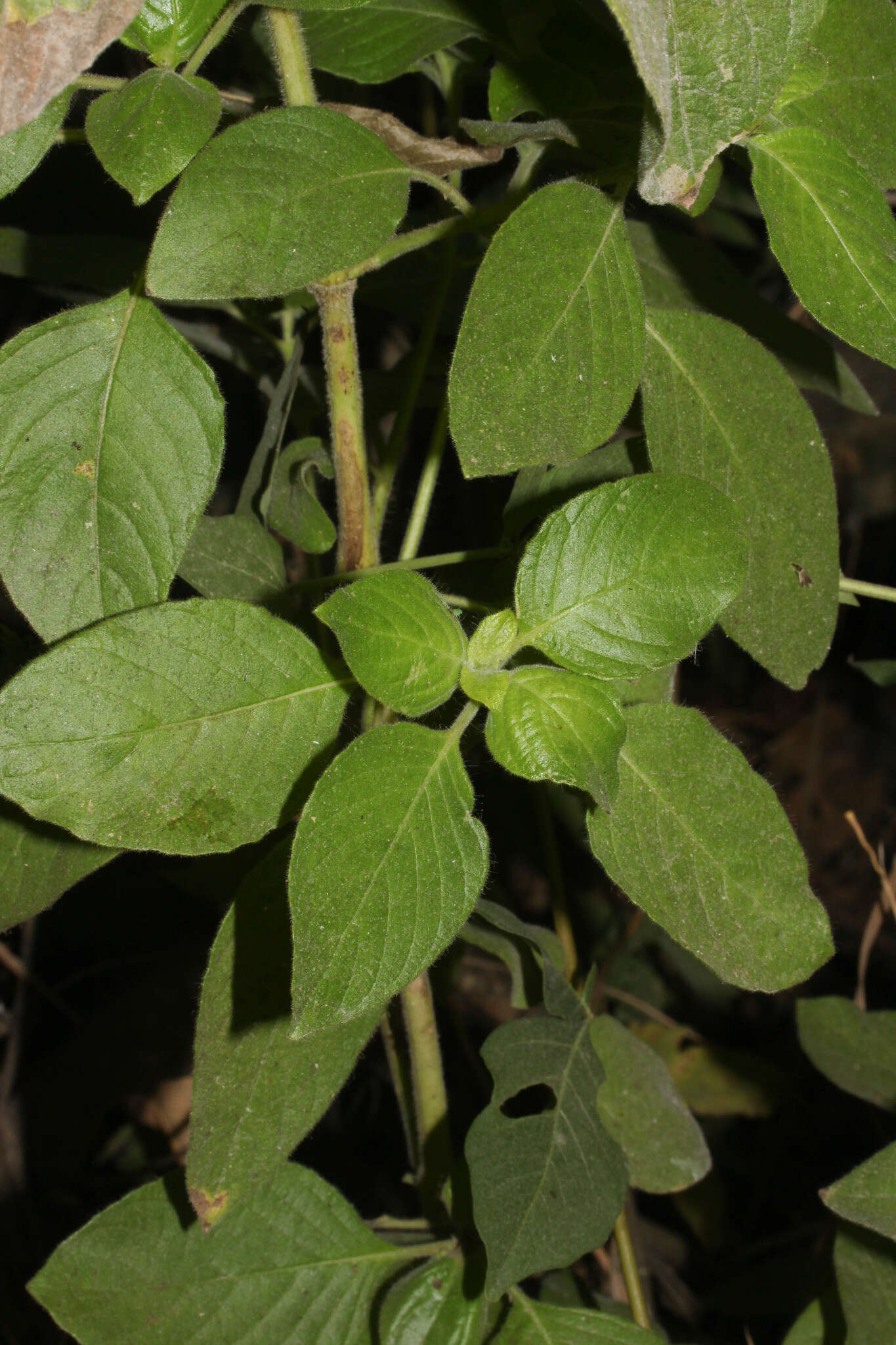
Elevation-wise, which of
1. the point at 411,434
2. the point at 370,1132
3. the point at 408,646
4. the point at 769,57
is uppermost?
the point at 769,57

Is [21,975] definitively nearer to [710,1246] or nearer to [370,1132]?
[370,1132]

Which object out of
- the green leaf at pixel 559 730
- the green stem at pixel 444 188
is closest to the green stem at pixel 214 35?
the green stem at pixel 444 188

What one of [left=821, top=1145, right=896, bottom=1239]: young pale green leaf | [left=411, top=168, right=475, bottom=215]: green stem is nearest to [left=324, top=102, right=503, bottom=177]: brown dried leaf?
[left=411, top=168, right=475, bottom=215]: green stem

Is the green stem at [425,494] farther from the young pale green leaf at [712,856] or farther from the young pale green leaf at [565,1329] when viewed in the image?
the young pale green leaf at [565,1329]

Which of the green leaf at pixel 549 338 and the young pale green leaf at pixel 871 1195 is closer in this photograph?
the green leaf at pixel 549 338

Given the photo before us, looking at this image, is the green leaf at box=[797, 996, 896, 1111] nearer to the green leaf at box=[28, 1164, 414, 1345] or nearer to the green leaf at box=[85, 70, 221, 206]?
the green leaf at box=[28, 1164, 414, 1345]

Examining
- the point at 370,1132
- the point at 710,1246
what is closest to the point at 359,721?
the point at 370,1132
